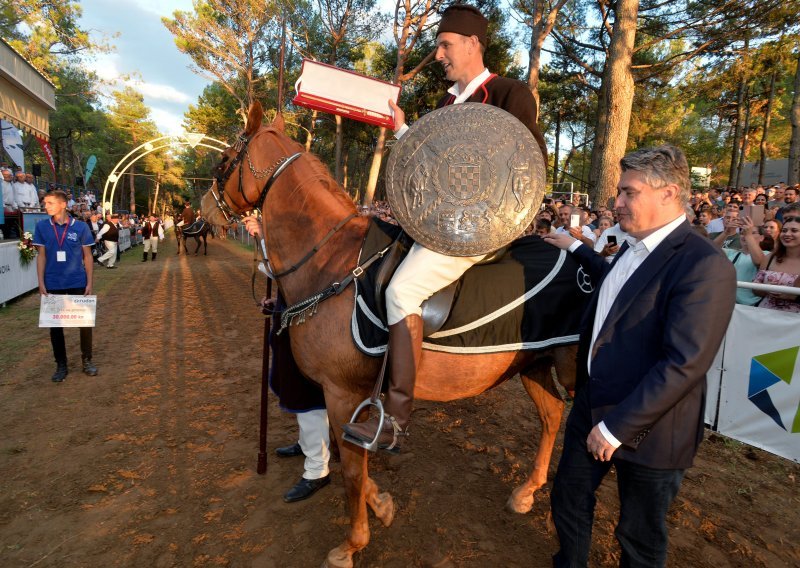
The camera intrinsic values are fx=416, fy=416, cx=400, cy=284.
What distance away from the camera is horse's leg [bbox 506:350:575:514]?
3031mm

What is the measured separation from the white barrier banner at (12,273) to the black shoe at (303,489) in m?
9.16

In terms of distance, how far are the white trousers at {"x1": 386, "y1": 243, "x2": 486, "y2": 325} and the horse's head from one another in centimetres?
125

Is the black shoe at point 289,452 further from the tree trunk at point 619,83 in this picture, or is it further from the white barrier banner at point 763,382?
the tree trunk at point 619,83

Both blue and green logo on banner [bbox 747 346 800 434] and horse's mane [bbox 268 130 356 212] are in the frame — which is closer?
horse's mane [bbox 268 130 356 212]

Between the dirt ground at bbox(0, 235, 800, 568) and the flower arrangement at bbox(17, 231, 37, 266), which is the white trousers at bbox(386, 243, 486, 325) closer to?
the dirt ground at bbox(0, 235, 800, 568)

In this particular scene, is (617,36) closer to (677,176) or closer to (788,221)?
(788,221)

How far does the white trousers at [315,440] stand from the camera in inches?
120

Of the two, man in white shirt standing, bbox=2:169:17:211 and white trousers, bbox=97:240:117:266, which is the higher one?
man in white shirt standing, bbox=2:169:17:211

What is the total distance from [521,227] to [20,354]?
732 centimetres

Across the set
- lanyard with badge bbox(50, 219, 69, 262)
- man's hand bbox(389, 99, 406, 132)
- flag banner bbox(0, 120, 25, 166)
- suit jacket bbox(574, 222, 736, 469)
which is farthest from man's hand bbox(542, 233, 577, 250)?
flag banner bbox(0, 120, 25, 166)

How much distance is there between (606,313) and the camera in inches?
73.5

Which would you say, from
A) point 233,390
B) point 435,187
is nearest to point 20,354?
point 233,390

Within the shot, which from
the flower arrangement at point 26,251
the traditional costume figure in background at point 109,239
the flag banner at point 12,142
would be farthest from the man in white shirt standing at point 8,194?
the flag banner at point 12,142

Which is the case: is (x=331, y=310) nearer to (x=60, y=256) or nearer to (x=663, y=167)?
(x=663, y=167)
